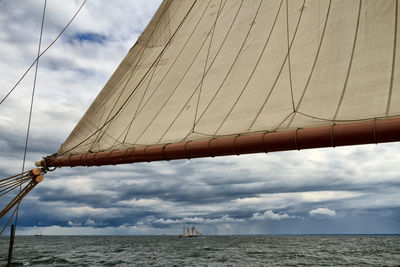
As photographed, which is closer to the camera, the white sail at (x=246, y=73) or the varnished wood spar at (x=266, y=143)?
the varnished wood spar at (x=266, y=143)

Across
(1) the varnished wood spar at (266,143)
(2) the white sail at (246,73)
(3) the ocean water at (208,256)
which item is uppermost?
(2) the white sail at (246,73)

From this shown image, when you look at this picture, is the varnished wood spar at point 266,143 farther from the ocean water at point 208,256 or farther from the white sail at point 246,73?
the ocean water at point 208,256

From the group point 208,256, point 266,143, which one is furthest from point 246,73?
point 208,256

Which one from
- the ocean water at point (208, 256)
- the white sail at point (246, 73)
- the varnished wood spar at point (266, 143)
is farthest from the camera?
the ocean water at point (208, 256)

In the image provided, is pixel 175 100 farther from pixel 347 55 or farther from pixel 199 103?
pixel 347 55

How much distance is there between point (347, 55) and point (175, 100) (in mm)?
2530

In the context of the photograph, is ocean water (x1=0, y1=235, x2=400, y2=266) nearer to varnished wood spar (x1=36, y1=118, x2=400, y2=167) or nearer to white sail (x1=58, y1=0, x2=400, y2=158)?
white sail (x1=58, y1=0, x2=400, y2=158)

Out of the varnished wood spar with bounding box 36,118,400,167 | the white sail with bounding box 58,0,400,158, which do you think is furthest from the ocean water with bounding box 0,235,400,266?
the varnished wood spar with bounding box 36,118,400,167

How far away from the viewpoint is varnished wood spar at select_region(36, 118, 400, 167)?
3369 millimetres

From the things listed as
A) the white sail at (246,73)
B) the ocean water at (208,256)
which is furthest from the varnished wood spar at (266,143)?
the ocean water at (208,256)

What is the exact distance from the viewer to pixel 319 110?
3.95 m

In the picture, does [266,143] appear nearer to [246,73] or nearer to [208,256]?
[246,73]

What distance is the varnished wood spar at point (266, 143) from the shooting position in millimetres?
3369

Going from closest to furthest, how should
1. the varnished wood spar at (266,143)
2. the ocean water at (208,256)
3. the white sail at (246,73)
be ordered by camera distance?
the varnished wood spar at (266,143), the white sail at (246,73), the ocean water at (208,256)
